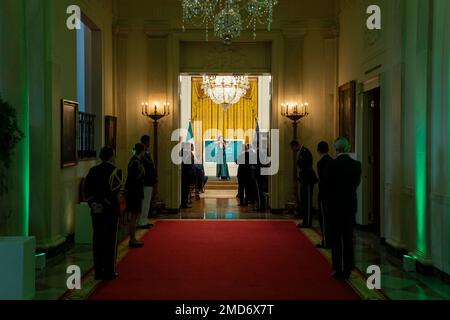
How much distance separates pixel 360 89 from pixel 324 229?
128 inches

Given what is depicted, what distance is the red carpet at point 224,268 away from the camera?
582 centimetres

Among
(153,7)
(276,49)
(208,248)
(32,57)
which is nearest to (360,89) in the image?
(276,49)

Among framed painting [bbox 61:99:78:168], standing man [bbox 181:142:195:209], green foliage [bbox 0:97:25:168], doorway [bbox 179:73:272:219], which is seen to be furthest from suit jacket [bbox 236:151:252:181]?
green foliage [bbox 0:97:25:168]

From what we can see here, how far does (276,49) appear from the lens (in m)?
12.4

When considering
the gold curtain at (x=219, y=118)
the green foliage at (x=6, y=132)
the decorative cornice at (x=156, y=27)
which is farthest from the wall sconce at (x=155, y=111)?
the gold curtain at (x=219, y=118)

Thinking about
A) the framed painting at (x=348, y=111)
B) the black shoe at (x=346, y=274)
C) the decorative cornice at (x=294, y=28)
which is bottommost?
the black shoe at (x=346, y=274)

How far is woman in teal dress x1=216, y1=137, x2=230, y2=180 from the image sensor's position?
21.2m

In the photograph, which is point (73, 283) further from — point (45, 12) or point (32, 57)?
point (45, 12)

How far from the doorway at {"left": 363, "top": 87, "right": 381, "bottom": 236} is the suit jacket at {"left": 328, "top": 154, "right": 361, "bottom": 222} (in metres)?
3.59

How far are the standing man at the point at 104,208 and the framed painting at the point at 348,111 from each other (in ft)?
18.6

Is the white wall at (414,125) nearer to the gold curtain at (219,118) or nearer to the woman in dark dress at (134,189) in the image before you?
the woman in dark dress at (134,189)

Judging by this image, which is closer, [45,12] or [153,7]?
[45,12]

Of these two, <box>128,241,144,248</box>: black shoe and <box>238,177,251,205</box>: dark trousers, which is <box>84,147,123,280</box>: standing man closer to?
<box>128,241,144,248</box>: black shoe
